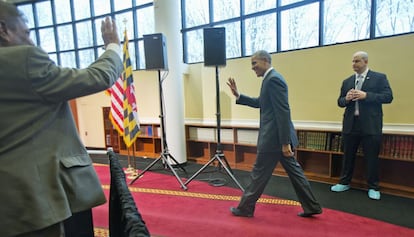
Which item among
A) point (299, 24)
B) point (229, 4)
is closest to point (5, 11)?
point (299, 24)

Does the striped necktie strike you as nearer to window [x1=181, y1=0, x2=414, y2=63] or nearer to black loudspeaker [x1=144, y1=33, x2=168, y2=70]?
window [x1=181, y1=0, x2=414, y2=63]

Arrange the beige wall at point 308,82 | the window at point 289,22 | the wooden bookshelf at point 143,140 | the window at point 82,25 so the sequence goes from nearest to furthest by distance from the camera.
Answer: the beige wall at point 308,82
the window at point 289,22
the wooden bookshelf at point 143,140
the window at point 82,25

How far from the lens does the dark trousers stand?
41.0 inches

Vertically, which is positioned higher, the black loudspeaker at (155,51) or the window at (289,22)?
the window at (289,22)

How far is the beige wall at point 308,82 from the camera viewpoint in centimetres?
311

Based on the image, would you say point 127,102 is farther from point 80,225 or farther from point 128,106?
point 80,225

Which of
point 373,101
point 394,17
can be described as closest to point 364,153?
point 373,101

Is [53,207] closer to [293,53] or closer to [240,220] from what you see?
[240,220]

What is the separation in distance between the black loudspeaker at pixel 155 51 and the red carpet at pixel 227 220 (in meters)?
1.70

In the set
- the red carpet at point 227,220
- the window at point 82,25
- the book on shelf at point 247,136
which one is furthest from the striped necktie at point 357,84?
the window at point 82,25

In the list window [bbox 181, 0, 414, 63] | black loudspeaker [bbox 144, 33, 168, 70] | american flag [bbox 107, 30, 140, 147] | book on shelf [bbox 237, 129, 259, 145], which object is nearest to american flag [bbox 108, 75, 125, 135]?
american flag [bbox 107, 30, 140, 147]

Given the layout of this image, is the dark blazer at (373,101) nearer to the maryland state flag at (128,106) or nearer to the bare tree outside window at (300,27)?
the bare tree outside window at (300,27)

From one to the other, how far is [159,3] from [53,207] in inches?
159

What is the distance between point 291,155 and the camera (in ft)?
7.47
